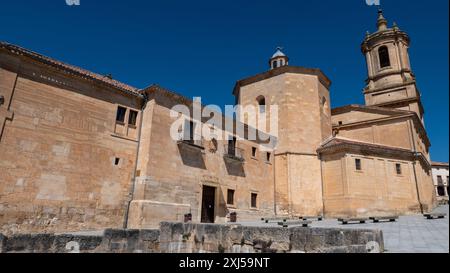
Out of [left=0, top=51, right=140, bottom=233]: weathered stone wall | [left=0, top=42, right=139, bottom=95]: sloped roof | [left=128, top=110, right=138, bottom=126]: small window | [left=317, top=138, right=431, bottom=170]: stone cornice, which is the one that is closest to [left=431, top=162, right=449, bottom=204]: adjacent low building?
[left=317, top=138, right=431, bottom=170]: stone cornice

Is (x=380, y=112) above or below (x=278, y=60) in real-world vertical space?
below

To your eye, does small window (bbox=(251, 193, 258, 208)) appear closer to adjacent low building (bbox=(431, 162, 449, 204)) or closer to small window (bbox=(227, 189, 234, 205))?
small window (bbox=(227, 189, 234, 205))

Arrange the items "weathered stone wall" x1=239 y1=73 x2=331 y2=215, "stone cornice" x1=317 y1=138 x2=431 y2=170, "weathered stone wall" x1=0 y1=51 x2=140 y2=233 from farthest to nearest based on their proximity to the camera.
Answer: "weathered stone wall" x1=239 y1=73 x2=331 y2=215 → "stone cornice" x1=317 y1=138 x2=431 y2=170 → "weathered stone wall" x1=0 y1=51 x2=140 y2=233

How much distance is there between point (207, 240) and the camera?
8742mm

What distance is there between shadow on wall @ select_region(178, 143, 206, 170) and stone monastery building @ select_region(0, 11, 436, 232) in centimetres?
6

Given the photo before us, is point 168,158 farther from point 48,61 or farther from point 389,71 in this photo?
point 389,71

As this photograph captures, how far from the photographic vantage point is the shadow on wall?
16241 mm

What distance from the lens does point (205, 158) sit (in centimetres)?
1747

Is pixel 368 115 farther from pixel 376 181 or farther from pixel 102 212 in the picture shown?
pixel 102 212

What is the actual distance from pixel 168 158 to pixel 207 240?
24.3 feet

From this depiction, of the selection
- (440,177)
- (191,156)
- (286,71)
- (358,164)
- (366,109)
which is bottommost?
(191,156)

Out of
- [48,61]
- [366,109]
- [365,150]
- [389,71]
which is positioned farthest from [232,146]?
[389,71]
